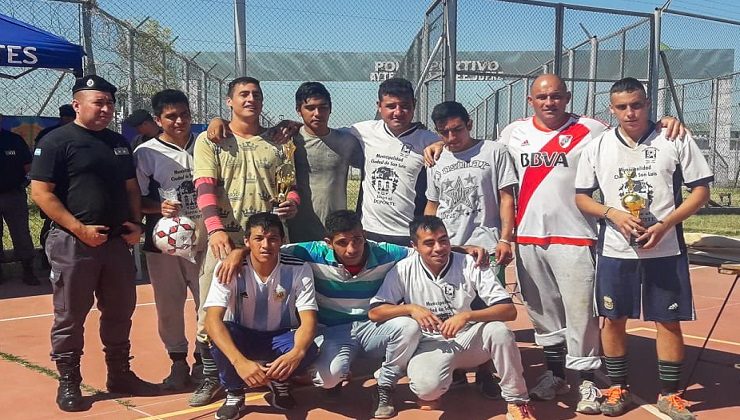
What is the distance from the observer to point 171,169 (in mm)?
5008

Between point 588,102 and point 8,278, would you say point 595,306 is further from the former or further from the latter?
point 8,278

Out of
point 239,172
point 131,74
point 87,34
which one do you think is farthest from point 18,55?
point 239,172

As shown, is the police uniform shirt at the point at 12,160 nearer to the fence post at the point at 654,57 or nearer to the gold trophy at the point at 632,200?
the gold trophy at the point at 632,200

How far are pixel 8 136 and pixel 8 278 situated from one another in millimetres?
1932

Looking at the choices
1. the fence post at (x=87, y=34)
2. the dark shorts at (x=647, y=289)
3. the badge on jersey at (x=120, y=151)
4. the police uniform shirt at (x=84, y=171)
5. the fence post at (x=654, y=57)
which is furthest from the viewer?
the fence post at (x=654, y=57)

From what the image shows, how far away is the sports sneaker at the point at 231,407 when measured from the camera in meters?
4.38

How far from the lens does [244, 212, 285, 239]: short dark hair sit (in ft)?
14.6

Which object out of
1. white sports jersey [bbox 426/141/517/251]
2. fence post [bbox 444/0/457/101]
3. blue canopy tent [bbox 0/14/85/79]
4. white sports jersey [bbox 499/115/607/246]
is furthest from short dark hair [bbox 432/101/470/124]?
blue canopy tent [bbox 0/14/85/79]

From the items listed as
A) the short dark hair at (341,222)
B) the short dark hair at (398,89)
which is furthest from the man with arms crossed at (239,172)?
the short dark hair at (398,89)

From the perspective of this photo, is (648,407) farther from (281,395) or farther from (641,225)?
(281,395)

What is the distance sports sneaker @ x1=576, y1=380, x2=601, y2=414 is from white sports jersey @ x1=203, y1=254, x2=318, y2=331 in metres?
1.80

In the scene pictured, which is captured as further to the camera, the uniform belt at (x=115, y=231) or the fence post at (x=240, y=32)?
the fence post at (x=240, y=32)

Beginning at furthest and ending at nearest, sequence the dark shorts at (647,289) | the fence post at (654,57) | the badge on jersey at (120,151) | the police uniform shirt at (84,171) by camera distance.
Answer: the fence post at (654,57) < the badge on jersey at (120,151) < the police uniform shirt at (84,171) < the dark shorts at (647,289)

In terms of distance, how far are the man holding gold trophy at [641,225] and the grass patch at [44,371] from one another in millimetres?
3148
